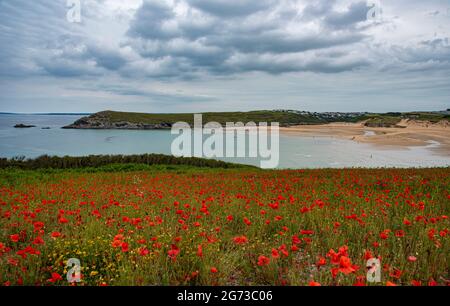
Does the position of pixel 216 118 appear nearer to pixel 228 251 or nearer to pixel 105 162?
pixel 105 162

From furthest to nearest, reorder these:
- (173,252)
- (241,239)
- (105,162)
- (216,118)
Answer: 1. (216,118)
2. (105,162)
3. (241,239)
4. (173,252)

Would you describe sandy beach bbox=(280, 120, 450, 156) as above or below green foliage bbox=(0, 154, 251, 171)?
above

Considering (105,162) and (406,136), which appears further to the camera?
(406,136)

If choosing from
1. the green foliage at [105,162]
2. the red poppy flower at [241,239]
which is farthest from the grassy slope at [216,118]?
the red poppy flower at [241,239]

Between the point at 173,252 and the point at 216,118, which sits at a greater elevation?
the point at 216,118

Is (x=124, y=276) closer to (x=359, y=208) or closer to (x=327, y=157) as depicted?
(x=359, y=208)

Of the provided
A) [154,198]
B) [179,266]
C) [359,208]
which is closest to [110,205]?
[154,198]

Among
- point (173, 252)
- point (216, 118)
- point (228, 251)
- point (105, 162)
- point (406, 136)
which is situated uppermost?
point (216, 118)

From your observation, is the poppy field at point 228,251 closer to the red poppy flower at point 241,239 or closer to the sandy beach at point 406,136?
the red poppy flower at point 241,239

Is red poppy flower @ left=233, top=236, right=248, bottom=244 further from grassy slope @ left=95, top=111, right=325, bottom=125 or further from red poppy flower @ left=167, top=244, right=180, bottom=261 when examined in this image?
grassy slope @ left=95, top=111, right=325, bottom=125

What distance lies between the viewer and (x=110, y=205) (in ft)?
23.0

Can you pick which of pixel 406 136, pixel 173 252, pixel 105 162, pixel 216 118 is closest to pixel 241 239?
pixel 173 252

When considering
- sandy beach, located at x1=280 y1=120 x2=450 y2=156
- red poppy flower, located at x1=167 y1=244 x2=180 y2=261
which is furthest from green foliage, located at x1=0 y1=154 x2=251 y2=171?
sandy beach, located at x1=280 y1=120 x2=450 y2=156
